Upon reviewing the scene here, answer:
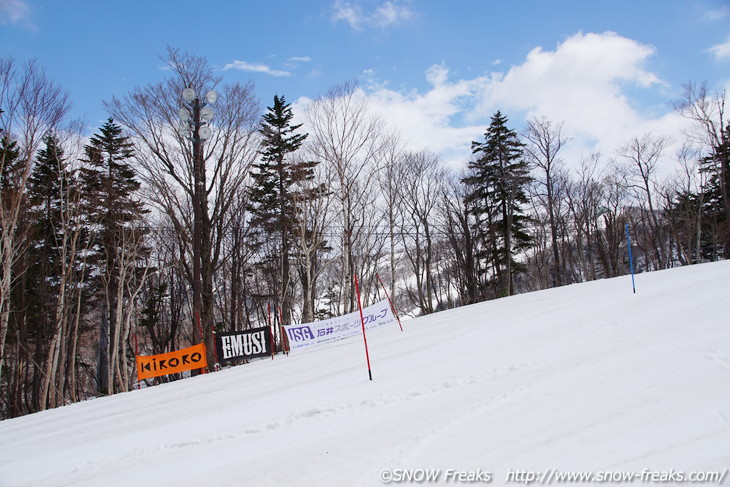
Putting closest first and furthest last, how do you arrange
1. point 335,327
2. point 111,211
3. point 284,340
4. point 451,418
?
1. point 451,418
2. point 284,340
3. point 335,327
4. point 111,211

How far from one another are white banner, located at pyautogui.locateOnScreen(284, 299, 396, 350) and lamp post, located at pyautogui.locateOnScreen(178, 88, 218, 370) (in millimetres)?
3314

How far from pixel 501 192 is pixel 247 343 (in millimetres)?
21870

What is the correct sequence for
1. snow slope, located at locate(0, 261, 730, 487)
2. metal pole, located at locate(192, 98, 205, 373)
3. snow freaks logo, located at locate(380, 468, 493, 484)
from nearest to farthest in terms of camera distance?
snow freaks logo, located at locate(380, 468, 493, 484) < snow slope, located at locate(0, 261, 730, 487) < metal pole, located at locate(192, 98, 205, 373)

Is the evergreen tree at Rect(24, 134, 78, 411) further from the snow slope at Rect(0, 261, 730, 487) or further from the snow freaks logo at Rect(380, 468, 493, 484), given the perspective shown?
the snow freaks logo at Rect(380, 468, 493, 484)

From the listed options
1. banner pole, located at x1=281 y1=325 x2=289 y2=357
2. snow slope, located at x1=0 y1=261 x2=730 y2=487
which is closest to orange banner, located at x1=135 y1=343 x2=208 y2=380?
banner pole, located at x1=281 y1=325 x2=289 y2=357

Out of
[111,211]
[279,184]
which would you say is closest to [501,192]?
[279,184]

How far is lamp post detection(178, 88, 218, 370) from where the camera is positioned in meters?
12.6

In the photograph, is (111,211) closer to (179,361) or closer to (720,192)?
(179,361)

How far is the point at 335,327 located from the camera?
15.1 m

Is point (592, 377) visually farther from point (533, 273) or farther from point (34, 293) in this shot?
point (533, 273)

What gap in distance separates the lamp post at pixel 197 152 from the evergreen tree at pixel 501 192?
812 inches

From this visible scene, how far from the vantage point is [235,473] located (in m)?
3.64

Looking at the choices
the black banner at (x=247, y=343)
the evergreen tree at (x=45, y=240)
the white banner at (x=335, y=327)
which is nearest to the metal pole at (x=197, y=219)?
the black banner at (x=247, y=343)

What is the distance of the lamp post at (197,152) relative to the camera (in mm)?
12633
